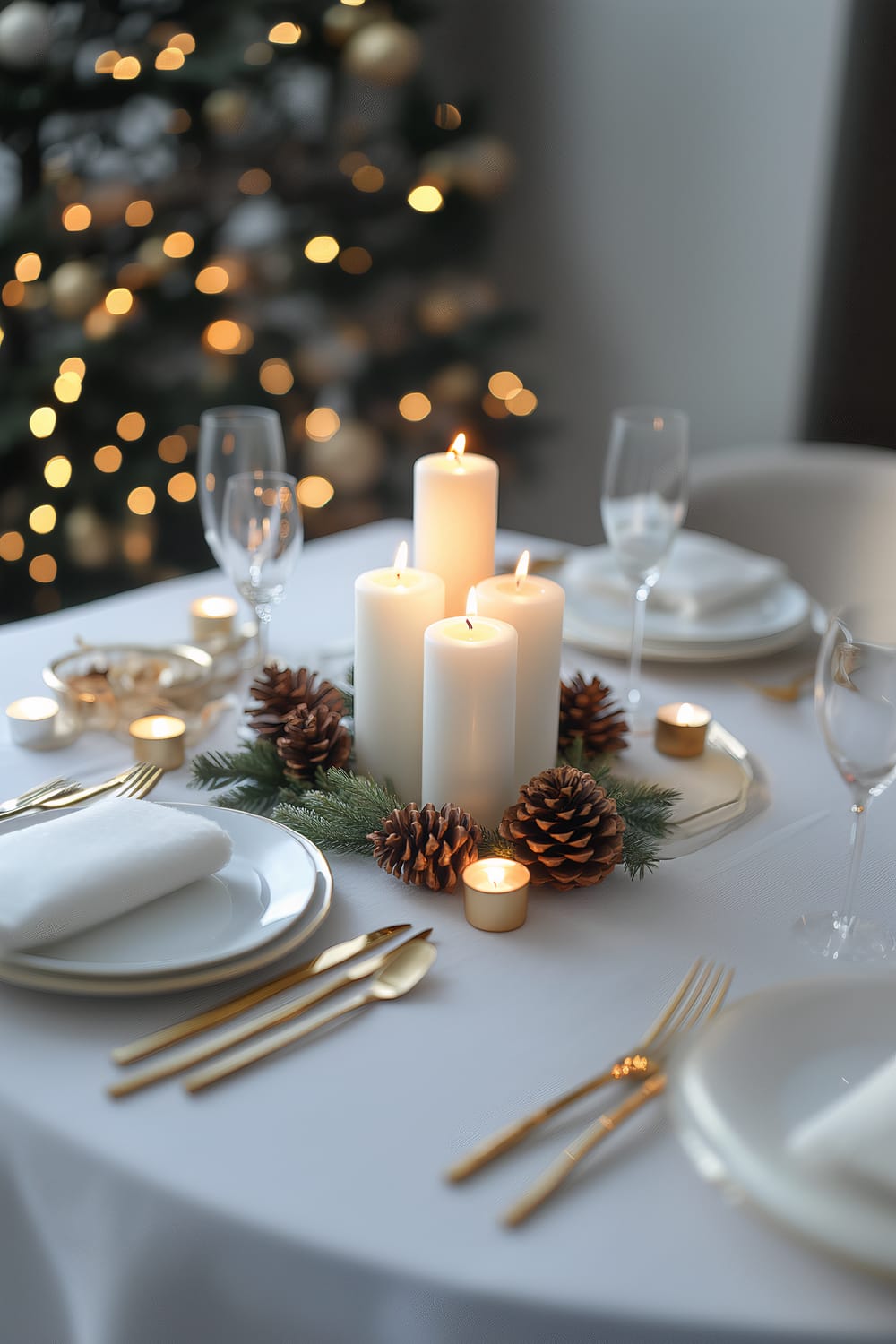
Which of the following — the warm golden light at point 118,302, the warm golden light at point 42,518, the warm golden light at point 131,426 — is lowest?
the warm golden light at point 42,518

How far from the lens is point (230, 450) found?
113 centimetres

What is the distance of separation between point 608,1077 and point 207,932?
0.80ft

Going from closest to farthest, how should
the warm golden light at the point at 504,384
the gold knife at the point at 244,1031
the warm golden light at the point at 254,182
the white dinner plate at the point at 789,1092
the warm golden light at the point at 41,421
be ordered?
1. the white dinner plate at the point at 789,1092
2. the gold knife at the point at 244,1031
3. the warm golden light at the point at 41,421
4. the warm golden light at the point at 254,182
5. the warm golden light at the point at 504,384

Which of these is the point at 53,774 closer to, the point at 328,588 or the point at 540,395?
the point at 328,588

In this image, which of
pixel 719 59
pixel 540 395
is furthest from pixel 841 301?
pixel 540 395

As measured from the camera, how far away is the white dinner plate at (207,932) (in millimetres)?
662

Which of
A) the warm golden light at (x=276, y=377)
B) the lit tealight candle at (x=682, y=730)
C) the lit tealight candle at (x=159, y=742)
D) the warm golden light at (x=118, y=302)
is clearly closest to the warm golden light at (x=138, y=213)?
the warm golden light at (x=118, y=302)

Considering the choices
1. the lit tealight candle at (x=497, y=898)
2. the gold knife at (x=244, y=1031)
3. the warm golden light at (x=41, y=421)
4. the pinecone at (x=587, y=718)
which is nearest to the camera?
the gold knife at (x=244, y=1031)

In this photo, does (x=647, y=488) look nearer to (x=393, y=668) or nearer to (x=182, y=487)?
(x=393, y=668)

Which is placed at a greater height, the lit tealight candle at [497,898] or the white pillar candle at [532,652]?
the white pillar candle at [532,652]

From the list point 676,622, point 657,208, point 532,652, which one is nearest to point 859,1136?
point 532,652

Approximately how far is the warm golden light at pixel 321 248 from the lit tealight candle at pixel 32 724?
1.85 metres

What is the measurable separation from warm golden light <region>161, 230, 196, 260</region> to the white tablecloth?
81.1 inches

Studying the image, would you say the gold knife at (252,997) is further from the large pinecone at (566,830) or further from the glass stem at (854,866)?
the glass stem at (854,866)
